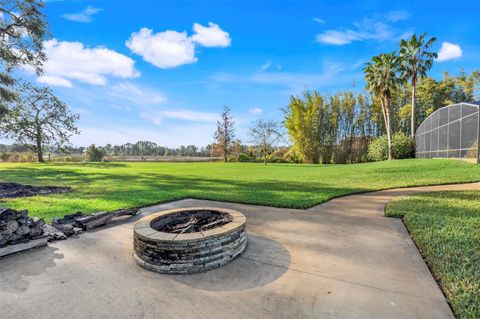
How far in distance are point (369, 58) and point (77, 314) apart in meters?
24.5

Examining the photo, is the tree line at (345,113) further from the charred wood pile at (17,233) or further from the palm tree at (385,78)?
the charred wood pile at (17,233)

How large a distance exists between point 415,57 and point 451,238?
20767mm

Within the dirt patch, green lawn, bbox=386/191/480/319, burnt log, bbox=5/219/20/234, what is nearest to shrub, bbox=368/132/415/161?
green lawn, bbox=386/191/480/319

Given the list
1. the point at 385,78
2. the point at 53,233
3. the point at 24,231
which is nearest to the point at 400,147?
the point at 385,78

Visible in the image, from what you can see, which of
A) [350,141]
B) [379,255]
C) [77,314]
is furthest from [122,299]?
[350,141]

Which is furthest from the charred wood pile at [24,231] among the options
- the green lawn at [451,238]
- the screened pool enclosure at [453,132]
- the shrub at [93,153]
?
the shrub at [93,153]

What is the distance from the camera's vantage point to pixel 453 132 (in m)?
12.8

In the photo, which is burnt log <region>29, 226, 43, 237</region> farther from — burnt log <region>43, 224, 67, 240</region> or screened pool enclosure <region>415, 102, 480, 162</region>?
screened pool enclosure <region>415, 102, 480, 162</region>

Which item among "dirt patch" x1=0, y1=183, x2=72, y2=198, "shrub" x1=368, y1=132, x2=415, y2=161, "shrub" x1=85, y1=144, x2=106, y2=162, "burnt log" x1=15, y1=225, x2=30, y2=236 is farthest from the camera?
"shrub" x1=85, y1=144, x2=106, y2=162

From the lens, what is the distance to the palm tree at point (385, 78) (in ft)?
61.7

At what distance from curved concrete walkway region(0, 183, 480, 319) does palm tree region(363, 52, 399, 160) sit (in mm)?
19112

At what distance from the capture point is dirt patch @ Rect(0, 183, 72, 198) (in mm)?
7473

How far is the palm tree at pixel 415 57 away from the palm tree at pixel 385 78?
26.7 inches

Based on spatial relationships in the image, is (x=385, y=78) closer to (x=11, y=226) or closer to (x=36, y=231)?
(x=36, y=231)
